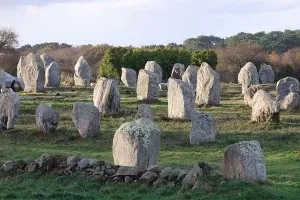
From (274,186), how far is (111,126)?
14.4m

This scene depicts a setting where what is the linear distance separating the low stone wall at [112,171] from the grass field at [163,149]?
26cm

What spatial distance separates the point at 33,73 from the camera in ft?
154

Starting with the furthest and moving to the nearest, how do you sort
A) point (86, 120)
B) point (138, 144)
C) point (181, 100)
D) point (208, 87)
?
point (208, 87) < point (181, 100) < point (86, 120) < point (138, 144)

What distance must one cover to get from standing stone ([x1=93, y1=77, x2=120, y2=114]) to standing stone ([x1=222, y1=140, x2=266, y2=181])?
17593 mm

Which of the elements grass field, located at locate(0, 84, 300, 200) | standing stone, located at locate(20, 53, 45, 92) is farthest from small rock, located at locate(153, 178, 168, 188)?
standing stone, located at locate(20, 53, 45, 92)

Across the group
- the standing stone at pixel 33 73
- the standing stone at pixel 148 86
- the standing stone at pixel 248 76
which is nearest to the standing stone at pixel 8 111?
the standing stone at pixel 148 86

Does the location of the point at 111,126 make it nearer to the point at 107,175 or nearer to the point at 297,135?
the point at 297,135

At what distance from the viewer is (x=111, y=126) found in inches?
1201

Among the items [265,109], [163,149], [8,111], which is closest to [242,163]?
[163,149]

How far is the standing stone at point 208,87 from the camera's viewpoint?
3897cm

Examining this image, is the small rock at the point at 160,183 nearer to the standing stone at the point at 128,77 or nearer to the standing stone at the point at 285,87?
the standing stone at the point at 285,87

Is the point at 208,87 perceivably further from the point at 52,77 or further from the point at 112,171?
the point at 112,171

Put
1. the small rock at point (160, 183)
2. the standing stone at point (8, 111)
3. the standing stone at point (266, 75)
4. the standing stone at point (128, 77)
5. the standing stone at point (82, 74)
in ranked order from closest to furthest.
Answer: the small rock at point (160, 183) → the standing stone at point (8, 111) → the standing stone at point (128, 77) → the standing stone at point (82, 74) → the standing stone at point (266, 75)

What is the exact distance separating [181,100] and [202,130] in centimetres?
712
